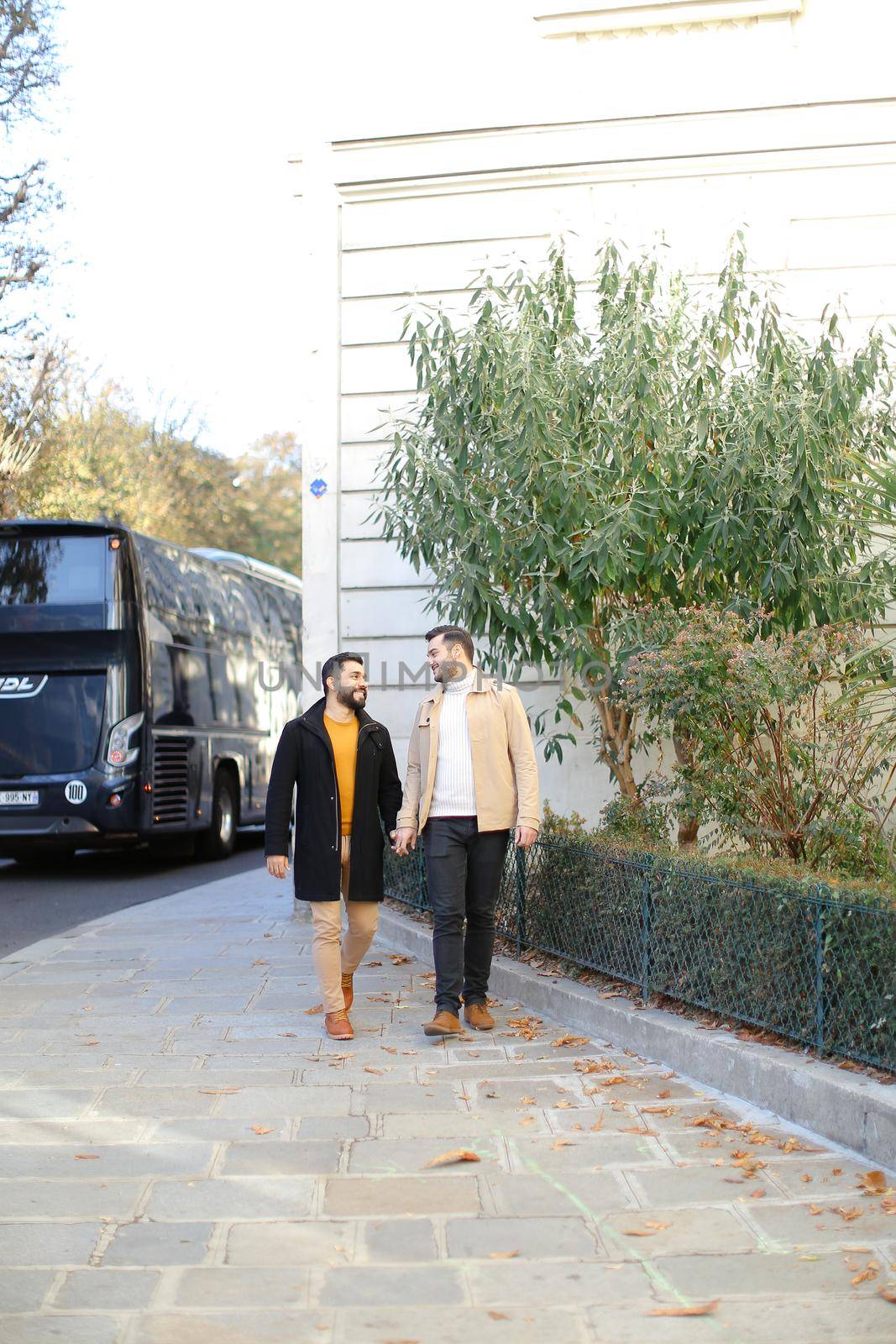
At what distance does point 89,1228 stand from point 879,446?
22.9ft

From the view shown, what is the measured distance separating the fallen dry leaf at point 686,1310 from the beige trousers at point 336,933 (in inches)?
127

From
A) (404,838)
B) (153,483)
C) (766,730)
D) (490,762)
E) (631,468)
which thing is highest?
(153,483)

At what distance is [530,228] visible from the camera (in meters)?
11.3

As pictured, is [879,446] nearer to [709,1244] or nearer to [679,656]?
[679,656]

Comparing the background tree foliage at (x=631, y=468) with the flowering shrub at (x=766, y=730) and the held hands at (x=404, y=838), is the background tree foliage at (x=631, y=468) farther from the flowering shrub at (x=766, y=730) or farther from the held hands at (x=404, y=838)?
the held hands at (x=404, y=838)

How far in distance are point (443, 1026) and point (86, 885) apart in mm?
9309

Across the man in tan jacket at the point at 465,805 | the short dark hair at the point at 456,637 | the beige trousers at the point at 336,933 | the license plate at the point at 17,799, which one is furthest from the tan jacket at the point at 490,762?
the license plate at the point at 17,799

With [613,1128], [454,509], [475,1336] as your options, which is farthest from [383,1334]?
[454,509]

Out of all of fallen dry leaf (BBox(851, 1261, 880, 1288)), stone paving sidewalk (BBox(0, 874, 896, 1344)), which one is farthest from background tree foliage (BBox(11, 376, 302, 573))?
fallen dry leaf (BBox(851, 1261, 880, 1288))

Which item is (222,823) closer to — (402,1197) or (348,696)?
(348,696)

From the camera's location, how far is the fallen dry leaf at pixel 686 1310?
3.42m

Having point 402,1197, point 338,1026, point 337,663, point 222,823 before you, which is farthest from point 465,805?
point 222,823

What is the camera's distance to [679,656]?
7.14 meters

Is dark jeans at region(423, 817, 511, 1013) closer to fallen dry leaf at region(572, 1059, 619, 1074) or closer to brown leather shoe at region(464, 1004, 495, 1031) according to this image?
brown leather shoe at region(464, 1004, 495, 1031)
